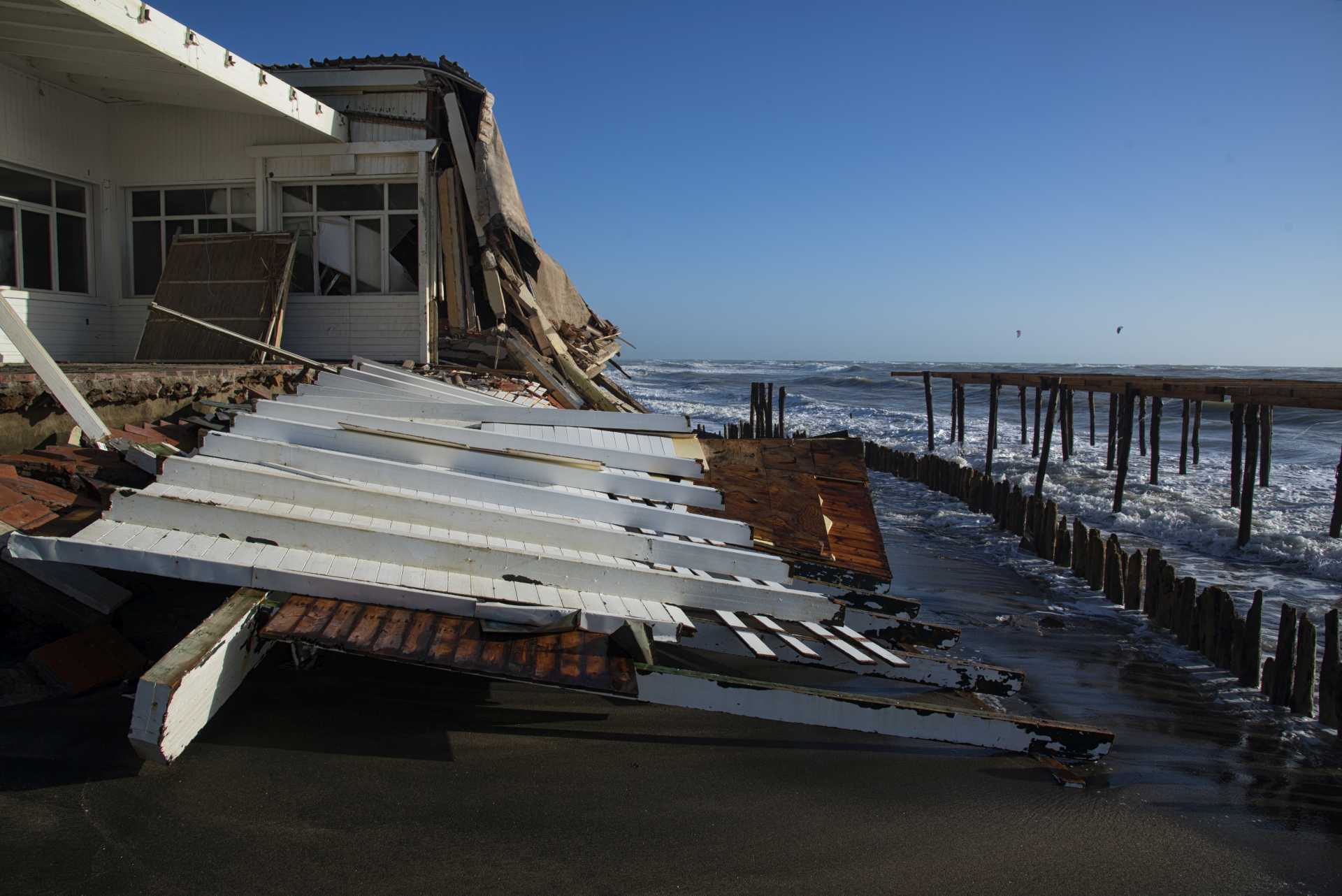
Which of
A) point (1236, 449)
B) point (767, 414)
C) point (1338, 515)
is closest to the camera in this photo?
point (1338, 515)

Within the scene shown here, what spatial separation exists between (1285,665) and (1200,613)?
118cm

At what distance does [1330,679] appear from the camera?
5.95 m

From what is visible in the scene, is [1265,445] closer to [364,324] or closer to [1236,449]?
[1236,449]

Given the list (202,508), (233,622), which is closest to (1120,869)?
(233,622)

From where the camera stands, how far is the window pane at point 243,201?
42.5 ft

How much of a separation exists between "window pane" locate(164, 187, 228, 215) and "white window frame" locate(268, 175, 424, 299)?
0.89 meters

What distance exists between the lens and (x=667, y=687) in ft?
13.1

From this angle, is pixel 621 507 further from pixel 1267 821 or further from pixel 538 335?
pixel 538 335

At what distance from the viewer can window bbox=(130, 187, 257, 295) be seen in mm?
12883

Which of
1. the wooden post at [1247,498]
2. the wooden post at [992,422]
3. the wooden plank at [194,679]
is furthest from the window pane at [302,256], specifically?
the wooden post at [992,422]

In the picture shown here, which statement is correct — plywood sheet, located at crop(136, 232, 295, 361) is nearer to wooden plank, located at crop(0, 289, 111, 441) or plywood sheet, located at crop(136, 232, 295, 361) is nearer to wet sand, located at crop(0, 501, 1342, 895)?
wooden plank, located at crop(0, 289, 111, 441)

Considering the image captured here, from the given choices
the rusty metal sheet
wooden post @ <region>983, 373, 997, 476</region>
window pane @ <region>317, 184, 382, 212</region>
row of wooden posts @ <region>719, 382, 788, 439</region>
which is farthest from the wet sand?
row of wooden posts @ <region>719, 382, 788, 439</region>

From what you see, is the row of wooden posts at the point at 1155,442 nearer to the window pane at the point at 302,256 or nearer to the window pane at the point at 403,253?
the window pane at the point at 403,253

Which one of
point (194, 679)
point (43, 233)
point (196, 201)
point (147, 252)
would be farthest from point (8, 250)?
point (194, 679)
